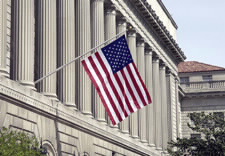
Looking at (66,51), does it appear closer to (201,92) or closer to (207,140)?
(207,140)

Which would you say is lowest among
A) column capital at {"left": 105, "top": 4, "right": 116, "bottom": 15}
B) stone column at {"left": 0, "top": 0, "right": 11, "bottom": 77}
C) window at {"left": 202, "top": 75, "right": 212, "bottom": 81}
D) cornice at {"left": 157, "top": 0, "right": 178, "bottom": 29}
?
stone column at {"left": 0, "top": 0, "right": 11, "bottom": 77}

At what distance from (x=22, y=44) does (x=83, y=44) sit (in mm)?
11041

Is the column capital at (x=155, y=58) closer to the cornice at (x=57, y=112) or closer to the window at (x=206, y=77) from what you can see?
the cornice at (x=57, y=112)

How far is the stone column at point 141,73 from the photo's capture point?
214 ft

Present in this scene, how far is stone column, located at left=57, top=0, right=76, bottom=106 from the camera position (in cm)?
4594

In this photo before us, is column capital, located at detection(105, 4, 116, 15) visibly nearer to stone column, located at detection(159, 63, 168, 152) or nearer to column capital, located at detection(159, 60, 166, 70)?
stone column, located at detection(159, 63, 168, 152)

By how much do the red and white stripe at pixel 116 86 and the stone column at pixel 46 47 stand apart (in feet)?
14.3

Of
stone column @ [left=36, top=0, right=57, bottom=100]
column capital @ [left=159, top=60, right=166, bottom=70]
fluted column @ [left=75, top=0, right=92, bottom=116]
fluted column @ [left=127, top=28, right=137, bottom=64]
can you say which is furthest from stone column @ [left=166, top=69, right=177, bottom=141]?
stone column @ [left=36, top=0, right=57, bottom=100]

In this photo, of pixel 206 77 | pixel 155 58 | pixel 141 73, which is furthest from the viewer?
pixel 206 77

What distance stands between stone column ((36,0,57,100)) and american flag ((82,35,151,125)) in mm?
4404

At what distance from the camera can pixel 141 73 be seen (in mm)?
65750

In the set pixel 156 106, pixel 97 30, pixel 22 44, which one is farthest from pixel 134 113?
pixel 22 44

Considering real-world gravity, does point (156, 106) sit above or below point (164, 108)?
below

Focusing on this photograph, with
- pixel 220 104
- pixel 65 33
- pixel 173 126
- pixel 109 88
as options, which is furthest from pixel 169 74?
pixel 109 88
